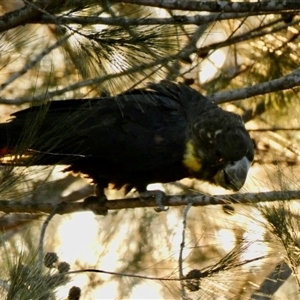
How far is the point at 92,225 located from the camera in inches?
170

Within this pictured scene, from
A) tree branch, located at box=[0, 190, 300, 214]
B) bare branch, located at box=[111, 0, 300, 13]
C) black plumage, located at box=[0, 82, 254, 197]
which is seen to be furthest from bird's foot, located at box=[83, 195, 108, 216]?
bare branch, located at box=[111, 0, 300, 13]

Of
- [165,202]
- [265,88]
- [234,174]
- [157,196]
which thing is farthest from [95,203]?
[265,88]

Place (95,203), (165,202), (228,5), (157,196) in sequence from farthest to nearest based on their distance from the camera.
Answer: (95,203) < (157,196) < (165,202) < (228,5)

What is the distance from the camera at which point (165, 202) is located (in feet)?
9.73

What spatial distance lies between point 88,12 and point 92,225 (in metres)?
1.84

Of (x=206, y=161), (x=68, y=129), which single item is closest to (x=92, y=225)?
(x=206, y=161)

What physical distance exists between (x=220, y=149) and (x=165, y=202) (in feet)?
1.98

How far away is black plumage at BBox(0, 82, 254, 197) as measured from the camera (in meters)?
3.37

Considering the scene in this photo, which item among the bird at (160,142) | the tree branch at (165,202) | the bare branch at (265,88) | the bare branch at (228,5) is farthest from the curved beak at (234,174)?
the bare branch at (228,5)

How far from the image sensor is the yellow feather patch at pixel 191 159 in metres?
3.48

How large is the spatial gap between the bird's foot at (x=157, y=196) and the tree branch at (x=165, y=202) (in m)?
0.02

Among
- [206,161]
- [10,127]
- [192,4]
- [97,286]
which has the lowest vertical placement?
[97,286]

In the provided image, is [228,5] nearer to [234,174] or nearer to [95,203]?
[234,174]

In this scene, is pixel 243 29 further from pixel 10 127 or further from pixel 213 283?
pixel 213 283
